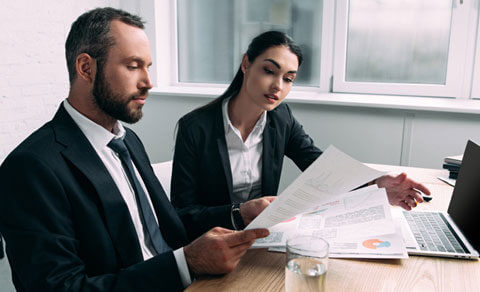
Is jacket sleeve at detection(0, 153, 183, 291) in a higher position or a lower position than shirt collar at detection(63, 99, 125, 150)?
lower

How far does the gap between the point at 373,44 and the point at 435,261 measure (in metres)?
2.01

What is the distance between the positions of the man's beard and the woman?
46 cm

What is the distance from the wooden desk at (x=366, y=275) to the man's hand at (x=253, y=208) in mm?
158

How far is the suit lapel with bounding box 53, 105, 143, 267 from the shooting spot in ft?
3.10

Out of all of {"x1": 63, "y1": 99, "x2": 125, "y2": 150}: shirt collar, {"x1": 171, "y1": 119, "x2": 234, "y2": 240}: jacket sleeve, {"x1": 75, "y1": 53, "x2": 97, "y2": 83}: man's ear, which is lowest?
{"x1": 171, "y1": 119, "x2": 234, "y2": 240}: jacket sleeve

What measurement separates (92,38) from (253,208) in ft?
1.93

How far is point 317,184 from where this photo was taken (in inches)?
32.2

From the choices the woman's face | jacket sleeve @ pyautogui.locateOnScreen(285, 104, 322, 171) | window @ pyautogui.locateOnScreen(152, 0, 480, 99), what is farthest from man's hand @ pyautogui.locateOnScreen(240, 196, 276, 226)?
window @ pyautogui.locateOnScreen(152, 0, 480, 99)

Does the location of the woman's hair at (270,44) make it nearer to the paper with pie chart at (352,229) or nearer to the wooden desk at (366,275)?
the paper with pie chart at (352,229)

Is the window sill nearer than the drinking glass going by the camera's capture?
No

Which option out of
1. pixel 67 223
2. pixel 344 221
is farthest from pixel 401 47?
pixel 67 223

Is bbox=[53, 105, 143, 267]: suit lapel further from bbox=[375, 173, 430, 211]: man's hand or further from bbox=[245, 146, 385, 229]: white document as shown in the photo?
bbox=[375, 173, 430, 211]: man's hand

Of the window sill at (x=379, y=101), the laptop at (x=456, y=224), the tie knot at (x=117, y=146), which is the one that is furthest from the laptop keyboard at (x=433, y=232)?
the window sill at (x=379, y=101)

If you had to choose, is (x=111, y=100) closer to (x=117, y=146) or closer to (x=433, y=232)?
(x=117, y=146)
